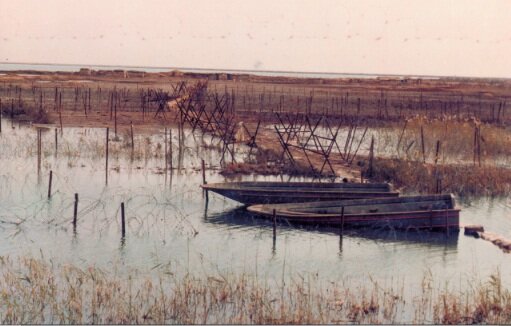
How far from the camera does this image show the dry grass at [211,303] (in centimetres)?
1055

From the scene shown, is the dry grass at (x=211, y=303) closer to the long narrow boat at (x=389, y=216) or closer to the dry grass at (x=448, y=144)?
the long narrow boat at (x=389, y=216)

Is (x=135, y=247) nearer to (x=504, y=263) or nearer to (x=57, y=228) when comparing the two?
(x=57, y=228)

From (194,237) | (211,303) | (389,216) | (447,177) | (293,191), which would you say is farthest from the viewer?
(447,177)

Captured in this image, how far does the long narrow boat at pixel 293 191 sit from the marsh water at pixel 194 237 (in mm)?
497

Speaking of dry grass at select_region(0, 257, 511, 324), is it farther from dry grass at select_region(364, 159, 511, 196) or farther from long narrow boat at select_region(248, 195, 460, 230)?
dry grass at select_region(364, 159, 511, 196)

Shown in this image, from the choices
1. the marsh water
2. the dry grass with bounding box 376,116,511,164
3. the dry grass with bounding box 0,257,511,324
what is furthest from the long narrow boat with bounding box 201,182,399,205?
the dry grass with bounding box 0,257,511,324

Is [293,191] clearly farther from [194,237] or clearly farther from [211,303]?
[211,303]

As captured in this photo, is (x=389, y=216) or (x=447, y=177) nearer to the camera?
(x=389, y=216)

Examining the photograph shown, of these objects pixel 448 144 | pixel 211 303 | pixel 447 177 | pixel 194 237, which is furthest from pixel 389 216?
pixel 448 144

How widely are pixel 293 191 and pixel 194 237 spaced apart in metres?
3.61

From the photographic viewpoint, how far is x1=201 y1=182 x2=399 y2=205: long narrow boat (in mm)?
18578

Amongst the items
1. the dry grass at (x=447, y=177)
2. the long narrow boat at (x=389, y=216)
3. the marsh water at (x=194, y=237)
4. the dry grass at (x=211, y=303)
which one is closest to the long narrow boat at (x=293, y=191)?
the marsh water at (x=194, y=237)

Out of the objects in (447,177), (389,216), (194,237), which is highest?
(447,177)

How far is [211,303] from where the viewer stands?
36.9 feet
